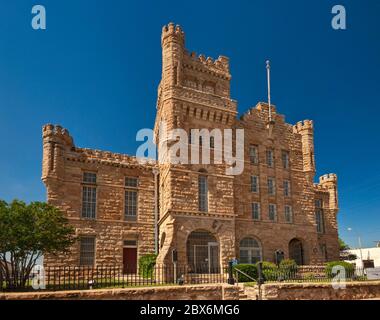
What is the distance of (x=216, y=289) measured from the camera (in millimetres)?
15961

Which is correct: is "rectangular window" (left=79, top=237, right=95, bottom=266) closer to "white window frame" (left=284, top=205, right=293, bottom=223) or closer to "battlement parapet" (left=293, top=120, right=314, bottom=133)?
"white window frame" (left=284, top=205, right=293, bottom=223)

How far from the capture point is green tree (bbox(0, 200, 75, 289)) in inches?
742

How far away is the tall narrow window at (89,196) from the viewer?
2816 centimetres

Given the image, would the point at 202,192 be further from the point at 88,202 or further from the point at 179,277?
the point at 88,202

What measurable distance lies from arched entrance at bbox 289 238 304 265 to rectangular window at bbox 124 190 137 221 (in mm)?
16359

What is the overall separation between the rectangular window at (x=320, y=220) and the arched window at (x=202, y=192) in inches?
660

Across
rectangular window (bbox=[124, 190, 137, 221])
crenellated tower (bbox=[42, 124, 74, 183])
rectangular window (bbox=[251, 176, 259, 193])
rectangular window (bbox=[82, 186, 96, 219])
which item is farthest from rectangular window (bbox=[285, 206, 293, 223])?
crenellated tower (bbox=[42, 124, 74, 183])

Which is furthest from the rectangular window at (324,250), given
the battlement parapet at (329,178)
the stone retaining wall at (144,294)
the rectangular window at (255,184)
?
the stone retaining wall at (144,294)

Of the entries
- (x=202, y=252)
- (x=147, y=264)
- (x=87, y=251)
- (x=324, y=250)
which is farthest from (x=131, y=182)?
(x=324, y=250)

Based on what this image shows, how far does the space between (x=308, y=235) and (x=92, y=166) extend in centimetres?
2188

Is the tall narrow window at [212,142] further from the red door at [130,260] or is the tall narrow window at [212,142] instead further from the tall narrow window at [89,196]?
the red door at [130,260]
